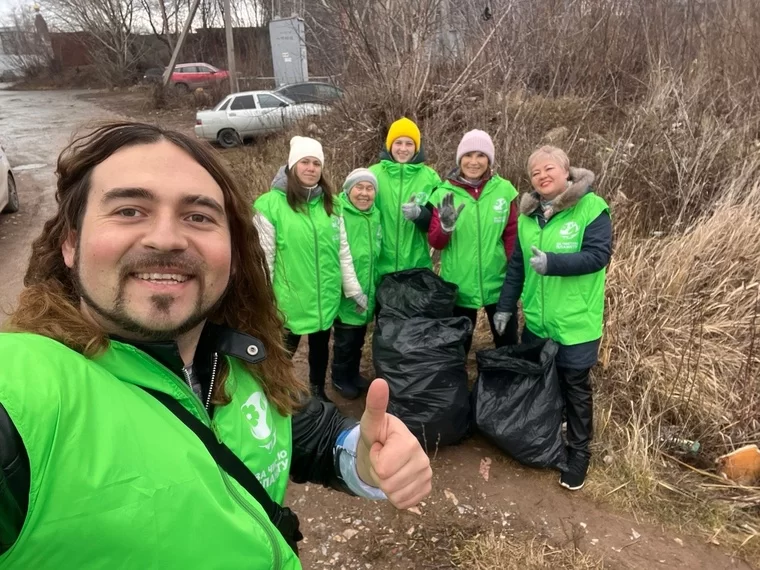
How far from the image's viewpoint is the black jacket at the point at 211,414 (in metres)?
0.63

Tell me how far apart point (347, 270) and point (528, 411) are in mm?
1320

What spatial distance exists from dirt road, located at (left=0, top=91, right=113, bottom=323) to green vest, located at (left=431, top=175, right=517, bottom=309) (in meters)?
1.92

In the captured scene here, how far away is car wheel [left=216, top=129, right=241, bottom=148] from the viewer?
425 inches

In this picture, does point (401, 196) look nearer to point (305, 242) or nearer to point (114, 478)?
point (305, 242)

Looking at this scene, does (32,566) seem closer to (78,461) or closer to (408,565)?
(78,461)

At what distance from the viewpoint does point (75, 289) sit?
104 centimetres

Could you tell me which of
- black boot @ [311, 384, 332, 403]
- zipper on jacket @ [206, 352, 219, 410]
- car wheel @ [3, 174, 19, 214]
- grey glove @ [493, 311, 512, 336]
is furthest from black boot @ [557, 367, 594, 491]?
car wheel @ [3, 174, 19, 214]

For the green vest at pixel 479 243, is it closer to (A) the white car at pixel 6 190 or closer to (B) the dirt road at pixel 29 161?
(B) the dirt road at pixel 29 161

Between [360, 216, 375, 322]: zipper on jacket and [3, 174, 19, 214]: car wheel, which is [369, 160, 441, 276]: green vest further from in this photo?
[3, 174, 19, 214]: car wheel

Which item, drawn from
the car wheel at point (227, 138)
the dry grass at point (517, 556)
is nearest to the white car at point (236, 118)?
the car wheel at point (227, 138)

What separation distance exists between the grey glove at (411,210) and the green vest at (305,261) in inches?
17.0

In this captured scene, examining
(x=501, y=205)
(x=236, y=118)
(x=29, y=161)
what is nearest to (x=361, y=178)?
(x=501, y=205)

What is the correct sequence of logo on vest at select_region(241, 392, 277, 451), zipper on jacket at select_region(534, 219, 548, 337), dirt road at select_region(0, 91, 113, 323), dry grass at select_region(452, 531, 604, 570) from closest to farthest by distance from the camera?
logo on vest at select_region(241, 392, 277, 451)
dry grass at select_region(452, 531, 604, 570)
zipper on jacket at select_region(534, 219, 548, 337)
dirt road at select_region(0, 91, 113, 323)

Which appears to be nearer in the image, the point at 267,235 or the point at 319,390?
the point at 267,235
